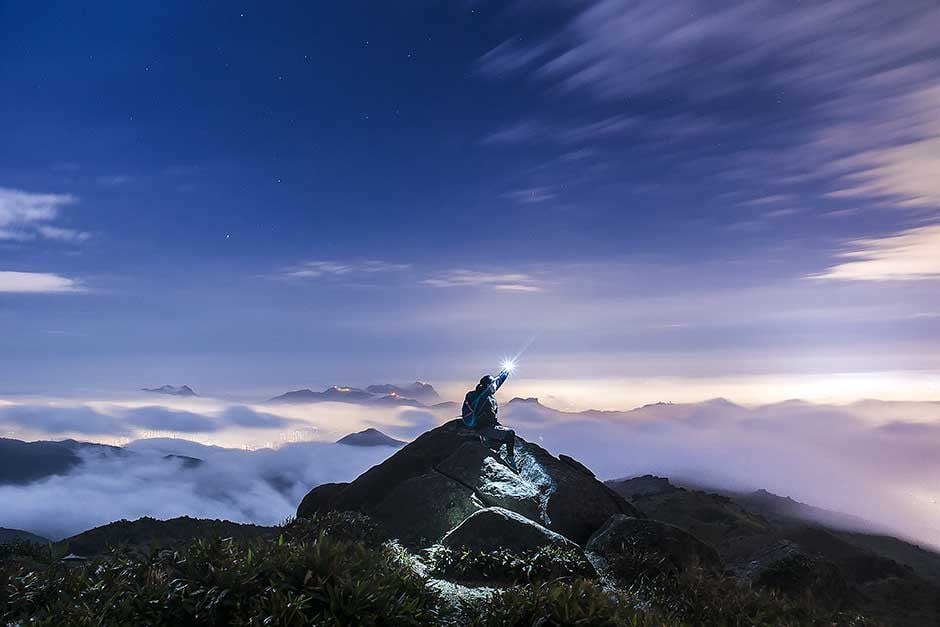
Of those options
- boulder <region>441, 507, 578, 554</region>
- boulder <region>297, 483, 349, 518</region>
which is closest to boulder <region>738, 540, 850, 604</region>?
boulder <region>441, 507, 578, 554</region>

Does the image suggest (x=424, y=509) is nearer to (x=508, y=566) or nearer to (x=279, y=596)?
(x=508, y=566)

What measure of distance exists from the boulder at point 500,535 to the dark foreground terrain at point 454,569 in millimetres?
37

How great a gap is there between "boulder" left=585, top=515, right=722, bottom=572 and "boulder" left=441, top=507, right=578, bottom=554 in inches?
69.6

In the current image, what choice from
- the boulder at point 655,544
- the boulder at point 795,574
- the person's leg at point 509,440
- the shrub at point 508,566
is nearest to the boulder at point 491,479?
the person's leg at point 509,440

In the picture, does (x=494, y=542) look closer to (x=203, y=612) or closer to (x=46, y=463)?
(x=203, y=612)

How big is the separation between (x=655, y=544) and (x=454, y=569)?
227 inches

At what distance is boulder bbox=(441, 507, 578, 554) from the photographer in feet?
47.4

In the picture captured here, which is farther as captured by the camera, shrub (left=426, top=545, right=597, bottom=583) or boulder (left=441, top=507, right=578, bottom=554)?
boulder (left=441, top=507, right=578, bottom=554)

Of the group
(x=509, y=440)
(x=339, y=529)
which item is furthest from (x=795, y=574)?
(x=339, y=529)

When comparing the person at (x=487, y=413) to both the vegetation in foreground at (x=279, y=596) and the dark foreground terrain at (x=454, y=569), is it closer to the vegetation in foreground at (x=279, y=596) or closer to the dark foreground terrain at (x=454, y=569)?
the dark foreground terrain at (x=454, y=569)

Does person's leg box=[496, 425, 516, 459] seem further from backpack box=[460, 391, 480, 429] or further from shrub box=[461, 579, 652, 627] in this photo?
shrub box=[461, 579, 652, 627]

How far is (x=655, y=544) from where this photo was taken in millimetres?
16219

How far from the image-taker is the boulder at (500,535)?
47.4 feet

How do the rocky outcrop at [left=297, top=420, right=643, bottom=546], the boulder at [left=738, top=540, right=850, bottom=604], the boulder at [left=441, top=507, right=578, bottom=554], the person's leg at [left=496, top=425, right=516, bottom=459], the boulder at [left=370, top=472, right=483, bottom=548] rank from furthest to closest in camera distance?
the person's leg at [left=496, top=425, right=516, bottom=459] → the rocky outcrop at [left=297, top=420, right=643, bottom=546] → the boulder at [left=738, top=540, right=850, bottom=604] → the boulder at [left=370, top=472, right=483, bottom=548] → the boulder at [left=441, top=507, right=578, bottom=554]
